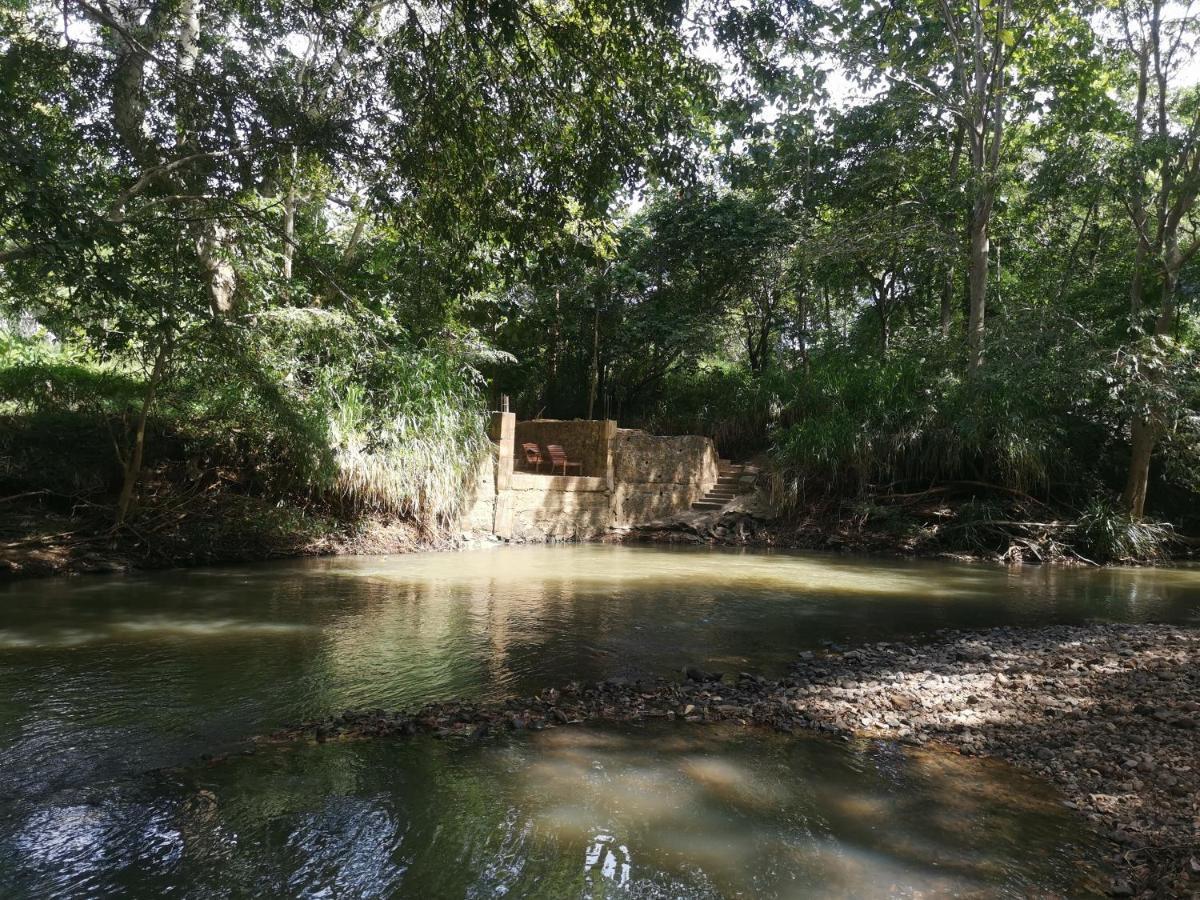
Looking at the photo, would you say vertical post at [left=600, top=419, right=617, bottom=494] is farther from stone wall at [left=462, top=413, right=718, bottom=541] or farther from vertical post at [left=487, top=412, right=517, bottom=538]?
vertical post at [left=487, top=412, right=517, bottom=538]

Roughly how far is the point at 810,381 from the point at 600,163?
11.4m

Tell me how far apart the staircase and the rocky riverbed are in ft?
31.8

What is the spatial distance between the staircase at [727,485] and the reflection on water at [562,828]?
38.6 ft

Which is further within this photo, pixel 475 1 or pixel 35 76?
pixel 35 76

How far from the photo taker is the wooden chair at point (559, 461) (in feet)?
49.5

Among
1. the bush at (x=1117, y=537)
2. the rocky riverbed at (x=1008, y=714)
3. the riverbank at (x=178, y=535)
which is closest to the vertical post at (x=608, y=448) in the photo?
the riverbank at (x=178, y=535)

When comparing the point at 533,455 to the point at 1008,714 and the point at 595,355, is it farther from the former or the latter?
the point at 1008,714

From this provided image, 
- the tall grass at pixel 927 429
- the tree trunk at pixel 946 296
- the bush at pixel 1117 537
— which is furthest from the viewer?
the tree trunk at pixel 946 296

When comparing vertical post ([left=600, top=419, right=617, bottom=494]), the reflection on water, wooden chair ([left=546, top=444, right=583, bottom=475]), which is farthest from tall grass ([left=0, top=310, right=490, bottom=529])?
the reflection on water

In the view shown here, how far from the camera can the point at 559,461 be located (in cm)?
1504

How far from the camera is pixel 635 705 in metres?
4.32

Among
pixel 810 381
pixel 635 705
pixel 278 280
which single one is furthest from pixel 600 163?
pixel 810 381

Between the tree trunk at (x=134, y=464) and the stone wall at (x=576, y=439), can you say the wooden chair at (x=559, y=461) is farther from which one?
the tree trunk at (x=134, y=464)

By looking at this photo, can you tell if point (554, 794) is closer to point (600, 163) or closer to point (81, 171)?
point (600, 163)
